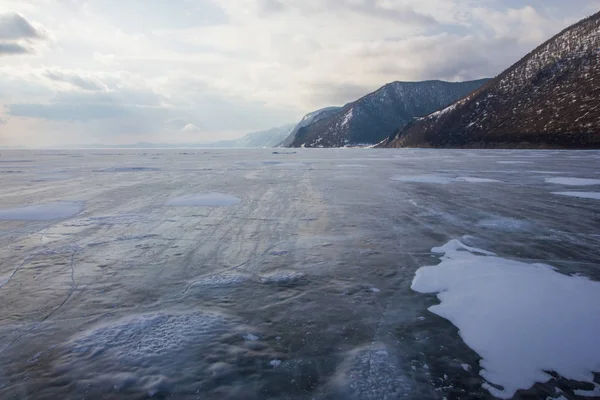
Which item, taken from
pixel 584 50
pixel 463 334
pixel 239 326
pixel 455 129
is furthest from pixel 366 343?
pixel 455 129

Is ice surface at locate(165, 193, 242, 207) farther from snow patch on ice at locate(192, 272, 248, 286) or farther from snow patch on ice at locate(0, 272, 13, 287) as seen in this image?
snow patch on ice at locate(192, 272, 248, 286)

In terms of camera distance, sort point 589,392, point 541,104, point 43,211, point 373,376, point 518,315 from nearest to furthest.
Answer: point 589,392 → point 373,376 → point 518,315 → point 43,211 → point 541,104

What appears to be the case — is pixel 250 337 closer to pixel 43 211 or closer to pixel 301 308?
pixel 301 308

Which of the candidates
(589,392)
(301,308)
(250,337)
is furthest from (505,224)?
(250,337)

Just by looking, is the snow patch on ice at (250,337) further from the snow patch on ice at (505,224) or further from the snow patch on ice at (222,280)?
the snow patch on ice at (505,224)

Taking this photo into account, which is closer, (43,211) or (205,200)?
(43,211)

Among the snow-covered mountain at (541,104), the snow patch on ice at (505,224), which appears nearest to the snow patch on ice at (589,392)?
the snow patch on ice at (505,224)

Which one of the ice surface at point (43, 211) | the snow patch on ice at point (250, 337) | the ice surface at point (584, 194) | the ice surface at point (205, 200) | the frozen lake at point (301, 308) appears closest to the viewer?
the frozen lake at point (301, 308)
